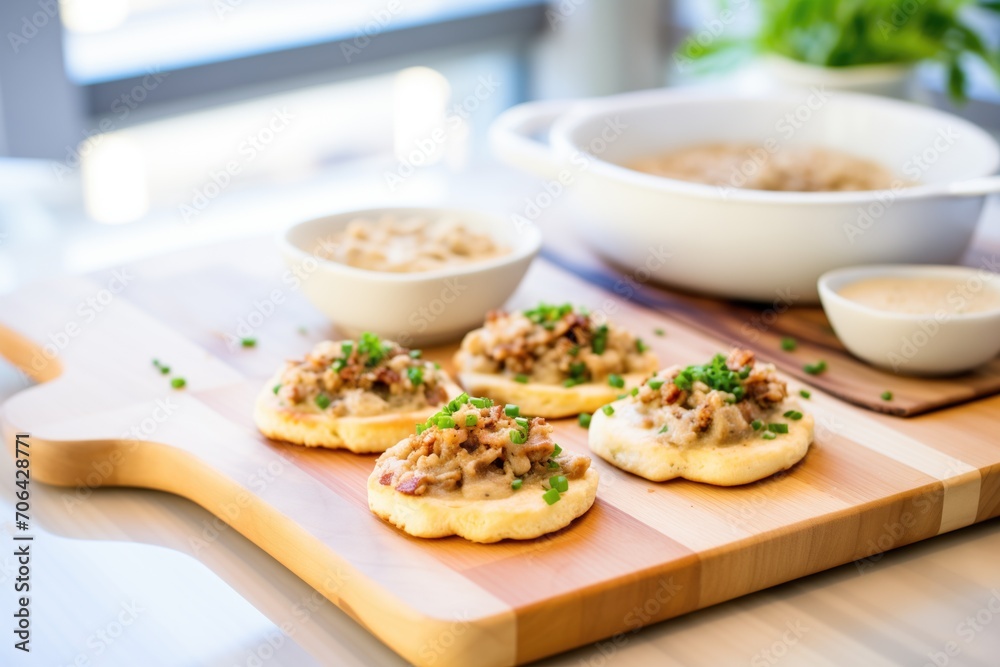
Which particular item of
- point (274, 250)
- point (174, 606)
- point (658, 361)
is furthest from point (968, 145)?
point (174, 606)

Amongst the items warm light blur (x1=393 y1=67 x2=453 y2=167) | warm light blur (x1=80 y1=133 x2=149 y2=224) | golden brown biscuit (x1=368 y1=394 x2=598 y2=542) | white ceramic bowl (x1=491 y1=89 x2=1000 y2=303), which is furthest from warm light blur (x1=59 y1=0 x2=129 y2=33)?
golden brown biscuit (x1=368 y1=394 x2=598 y2=542)

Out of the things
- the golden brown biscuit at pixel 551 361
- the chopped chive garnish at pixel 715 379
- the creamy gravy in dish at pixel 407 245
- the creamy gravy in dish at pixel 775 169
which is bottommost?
the golden brown biscuit at pixel 551 361

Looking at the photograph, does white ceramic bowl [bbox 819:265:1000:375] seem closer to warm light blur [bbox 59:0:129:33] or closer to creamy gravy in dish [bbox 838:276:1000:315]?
creamy gravy in dish [bbox 838:276:1000:315]

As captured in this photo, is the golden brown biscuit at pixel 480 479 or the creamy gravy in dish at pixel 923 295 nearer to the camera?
the golden brown biscuit at pixel 480 479

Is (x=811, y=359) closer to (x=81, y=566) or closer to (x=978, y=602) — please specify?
(x=978, y=602)

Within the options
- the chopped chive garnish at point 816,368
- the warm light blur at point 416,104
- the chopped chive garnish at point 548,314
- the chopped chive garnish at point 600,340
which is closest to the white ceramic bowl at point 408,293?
the chopped chive garnish at point 548,314

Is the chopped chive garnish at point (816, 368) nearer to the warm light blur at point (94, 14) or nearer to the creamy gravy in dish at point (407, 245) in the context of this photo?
the creamy gravy in dish at point (407, 245)
